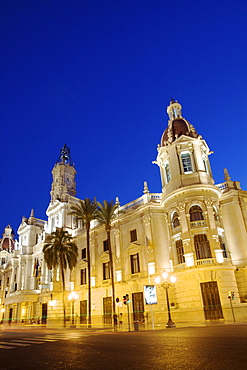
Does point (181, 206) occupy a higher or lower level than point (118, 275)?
higher

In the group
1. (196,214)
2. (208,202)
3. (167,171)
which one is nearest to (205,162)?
(167,171)

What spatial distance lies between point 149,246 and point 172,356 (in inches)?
1112

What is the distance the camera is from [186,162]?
1428 inches

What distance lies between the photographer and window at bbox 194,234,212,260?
30.8 meters

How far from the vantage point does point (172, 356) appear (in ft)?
24.0

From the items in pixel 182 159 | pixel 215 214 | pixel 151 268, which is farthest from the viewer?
pixel 182 159

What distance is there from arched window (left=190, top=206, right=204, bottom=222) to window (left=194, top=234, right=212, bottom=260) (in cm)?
192

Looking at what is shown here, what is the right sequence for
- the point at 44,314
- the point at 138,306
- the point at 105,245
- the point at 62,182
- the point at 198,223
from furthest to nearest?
the point at 62,182 → the point at 44,314 → the point at 105,245 → the point at 138,306 → the point at 198,223

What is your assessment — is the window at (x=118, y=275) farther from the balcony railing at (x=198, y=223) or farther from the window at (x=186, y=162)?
the window at (x=186, y=162)

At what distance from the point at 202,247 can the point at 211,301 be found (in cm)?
536

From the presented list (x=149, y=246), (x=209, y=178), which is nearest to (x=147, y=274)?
(x=149, y=246)

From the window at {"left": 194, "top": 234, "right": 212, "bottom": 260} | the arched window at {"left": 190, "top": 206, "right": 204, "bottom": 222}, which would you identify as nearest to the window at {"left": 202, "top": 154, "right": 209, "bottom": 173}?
the arched window at {"left": 190, "top": 206, "right": 204, "bottom": 222}

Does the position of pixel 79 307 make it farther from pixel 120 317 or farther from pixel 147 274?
pixel 147 274

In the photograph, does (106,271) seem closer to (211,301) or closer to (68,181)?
(211,301)
